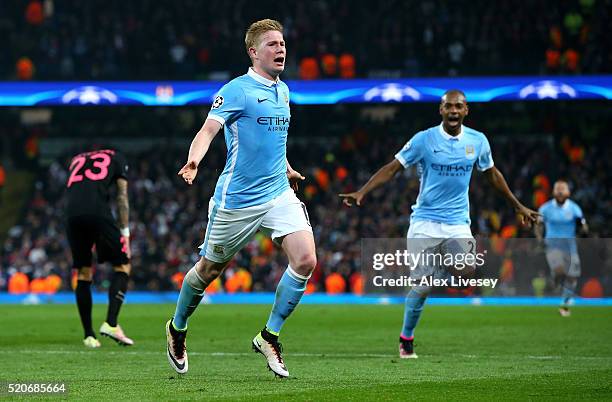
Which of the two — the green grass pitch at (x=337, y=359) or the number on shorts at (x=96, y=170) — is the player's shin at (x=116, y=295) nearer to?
the green grass pitch at (x=337, y=359)

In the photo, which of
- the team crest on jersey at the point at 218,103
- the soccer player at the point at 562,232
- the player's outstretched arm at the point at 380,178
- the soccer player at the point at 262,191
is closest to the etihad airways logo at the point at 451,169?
the player's outstretched arm at the point at 380,178

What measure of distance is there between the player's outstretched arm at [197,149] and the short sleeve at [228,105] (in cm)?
9

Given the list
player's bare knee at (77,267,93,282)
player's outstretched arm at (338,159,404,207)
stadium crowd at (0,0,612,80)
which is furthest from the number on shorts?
stadium crowd at (0,0,612,80)

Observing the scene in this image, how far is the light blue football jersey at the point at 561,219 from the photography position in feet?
60.9

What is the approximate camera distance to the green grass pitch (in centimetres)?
741

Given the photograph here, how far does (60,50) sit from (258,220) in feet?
75.5

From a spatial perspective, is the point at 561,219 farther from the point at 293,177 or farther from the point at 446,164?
the point at 293,177

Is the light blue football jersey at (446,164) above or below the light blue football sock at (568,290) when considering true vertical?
above

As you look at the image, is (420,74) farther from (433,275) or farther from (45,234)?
(433,275)

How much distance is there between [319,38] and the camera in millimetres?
29562

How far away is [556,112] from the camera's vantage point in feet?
99.8

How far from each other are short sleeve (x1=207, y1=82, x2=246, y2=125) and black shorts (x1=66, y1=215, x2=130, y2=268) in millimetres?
4340

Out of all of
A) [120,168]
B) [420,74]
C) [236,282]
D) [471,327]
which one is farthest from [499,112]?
[120,168]

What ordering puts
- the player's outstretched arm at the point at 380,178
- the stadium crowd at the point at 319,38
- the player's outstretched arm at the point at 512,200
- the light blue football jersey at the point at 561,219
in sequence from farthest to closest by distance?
the stadium crowd at the point at 319,38 → the light blue football jersey at the point at 561,219 → the player's outstretched arm at the point at 512,200 → the player's outstretched arm at the point at 380,178
